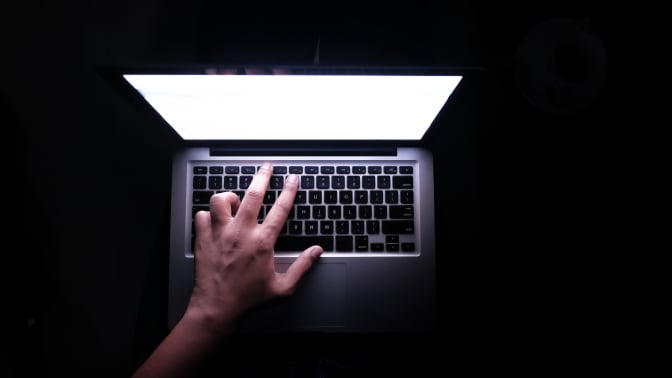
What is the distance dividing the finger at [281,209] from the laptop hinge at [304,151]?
0.08m

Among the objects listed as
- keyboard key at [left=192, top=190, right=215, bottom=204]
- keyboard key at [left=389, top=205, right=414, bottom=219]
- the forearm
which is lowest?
the forearm

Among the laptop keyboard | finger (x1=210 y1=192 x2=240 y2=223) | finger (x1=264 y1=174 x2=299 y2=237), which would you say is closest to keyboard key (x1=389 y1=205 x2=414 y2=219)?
the laptop keyboard

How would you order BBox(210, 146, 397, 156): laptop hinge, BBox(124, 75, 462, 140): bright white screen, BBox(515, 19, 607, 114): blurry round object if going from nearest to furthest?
BBox(124, 75, 462, 140): bright white screen < BBox(515, 19, 607, 114): blurry round object < BBox(210, 146, 397, 156): laptop hinge

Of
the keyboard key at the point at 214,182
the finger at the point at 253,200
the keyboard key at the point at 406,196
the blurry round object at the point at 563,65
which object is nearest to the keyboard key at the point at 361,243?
the keyboard key at the point at 406,196

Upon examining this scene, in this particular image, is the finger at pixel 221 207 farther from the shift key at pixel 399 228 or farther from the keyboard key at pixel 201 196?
the shift key at pixel 399 228

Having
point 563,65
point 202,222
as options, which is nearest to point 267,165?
point 202,222

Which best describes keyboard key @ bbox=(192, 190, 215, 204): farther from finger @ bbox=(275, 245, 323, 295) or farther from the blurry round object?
the blurry round object

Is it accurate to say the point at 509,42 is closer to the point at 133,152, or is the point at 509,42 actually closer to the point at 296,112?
the point at 296,112

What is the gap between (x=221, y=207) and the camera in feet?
2.19

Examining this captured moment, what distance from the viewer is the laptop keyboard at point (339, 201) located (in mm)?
709

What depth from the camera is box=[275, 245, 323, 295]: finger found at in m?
0.66

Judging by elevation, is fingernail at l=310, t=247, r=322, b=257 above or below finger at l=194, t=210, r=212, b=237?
below

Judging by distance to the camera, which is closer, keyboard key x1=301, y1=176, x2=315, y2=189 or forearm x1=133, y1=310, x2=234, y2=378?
forearm x1=133, y1=310, x2=234, y2=378

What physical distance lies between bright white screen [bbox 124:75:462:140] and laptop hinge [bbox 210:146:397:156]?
0.09ft
